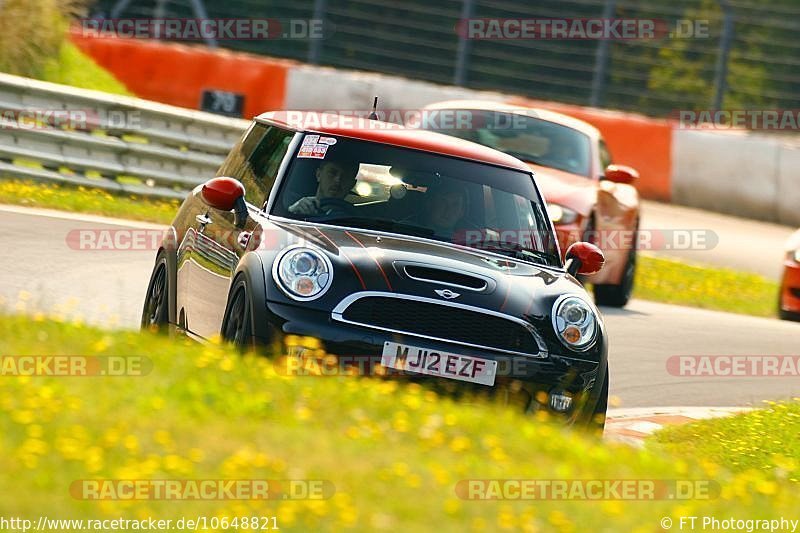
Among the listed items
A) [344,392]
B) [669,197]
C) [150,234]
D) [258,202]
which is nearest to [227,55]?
[669,197]

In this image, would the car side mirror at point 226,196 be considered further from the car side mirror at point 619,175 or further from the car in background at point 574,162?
the car side mirror at point 619,175

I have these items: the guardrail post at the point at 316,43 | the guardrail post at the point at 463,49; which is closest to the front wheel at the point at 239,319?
the guardrail post at the point at 463,49

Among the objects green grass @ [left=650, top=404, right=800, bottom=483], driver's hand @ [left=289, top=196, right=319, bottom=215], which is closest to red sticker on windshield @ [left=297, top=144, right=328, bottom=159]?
driver's hand @ [left=289, top=196, right=319, bottom=215]

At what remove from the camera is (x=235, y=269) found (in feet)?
25.3

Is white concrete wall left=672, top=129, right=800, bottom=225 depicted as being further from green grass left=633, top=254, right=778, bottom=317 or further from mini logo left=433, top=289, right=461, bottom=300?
mini logo left=433, top=289, right=461, bottom=300

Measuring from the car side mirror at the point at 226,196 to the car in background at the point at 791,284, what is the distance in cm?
743

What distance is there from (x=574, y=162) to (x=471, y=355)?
7.39m

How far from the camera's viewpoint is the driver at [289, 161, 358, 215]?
8.13 metres

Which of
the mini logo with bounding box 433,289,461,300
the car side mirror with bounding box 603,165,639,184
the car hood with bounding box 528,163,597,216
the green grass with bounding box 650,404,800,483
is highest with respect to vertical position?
the mini logo with bounding box 433,289,461,300

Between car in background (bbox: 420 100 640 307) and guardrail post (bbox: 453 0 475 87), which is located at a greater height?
car in background (bbox: 420 100 640 307)

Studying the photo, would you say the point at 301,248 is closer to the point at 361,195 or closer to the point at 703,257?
the point at 361,195

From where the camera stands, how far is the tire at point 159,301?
8.92m

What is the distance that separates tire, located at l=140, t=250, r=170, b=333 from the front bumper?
1.82 meters

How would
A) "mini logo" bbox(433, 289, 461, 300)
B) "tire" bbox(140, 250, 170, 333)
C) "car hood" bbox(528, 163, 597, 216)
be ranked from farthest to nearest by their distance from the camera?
"car hood" bbox(528, 163, 597, 216)
"tire" bbox(140, 250, 170, 333)
"mini logo" bbox(433, 289, 461, 300)
